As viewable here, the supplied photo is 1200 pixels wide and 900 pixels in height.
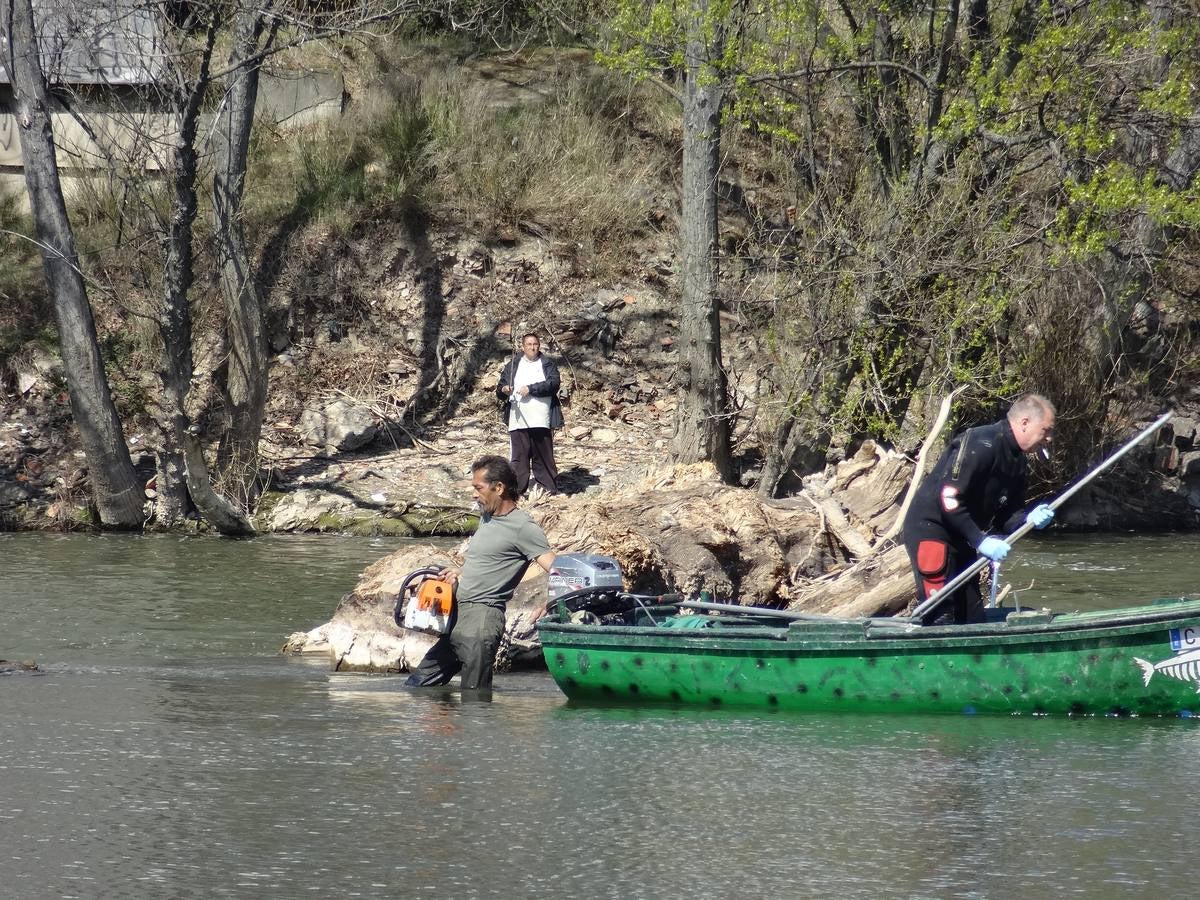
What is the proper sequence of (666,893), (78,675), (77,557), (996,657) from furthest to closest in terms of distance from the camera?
1. (77,557)
2. (78,675)
3. (996,657)
4. (666,893)

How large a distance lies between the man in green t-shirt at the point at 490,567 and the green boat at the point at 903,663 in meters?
A: 0.38

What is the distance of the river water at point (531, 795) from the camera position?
5.72 meters

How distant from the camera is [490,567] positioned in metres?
9.46

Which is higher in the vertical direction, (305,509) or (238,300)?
(238,300)

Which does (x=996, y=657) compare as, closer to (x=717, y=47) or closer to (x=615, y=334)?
(x=717, y=47)

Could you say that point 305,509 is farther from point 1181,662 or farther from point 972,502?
point 1181,662

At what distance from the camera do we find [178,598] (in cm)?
1305

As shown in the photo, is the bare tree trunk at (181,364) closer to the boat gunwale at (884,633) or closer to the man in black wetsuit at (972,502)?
the boat gunwale at (884,633)

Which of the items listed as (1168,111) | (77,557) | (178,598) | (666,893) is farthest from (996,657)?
(77,557)

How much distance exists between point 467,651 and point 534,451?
7153 millimetres

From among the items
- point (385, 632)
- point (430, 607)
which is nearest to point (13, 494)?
point (385, 632)

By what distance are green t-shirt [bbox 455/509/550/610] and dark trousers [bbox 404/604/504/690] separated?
0.08 metres

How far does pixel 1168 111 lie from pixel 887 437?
4.06m

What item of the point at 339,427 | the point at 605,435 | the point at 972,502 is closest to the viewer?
the point at 972,502
